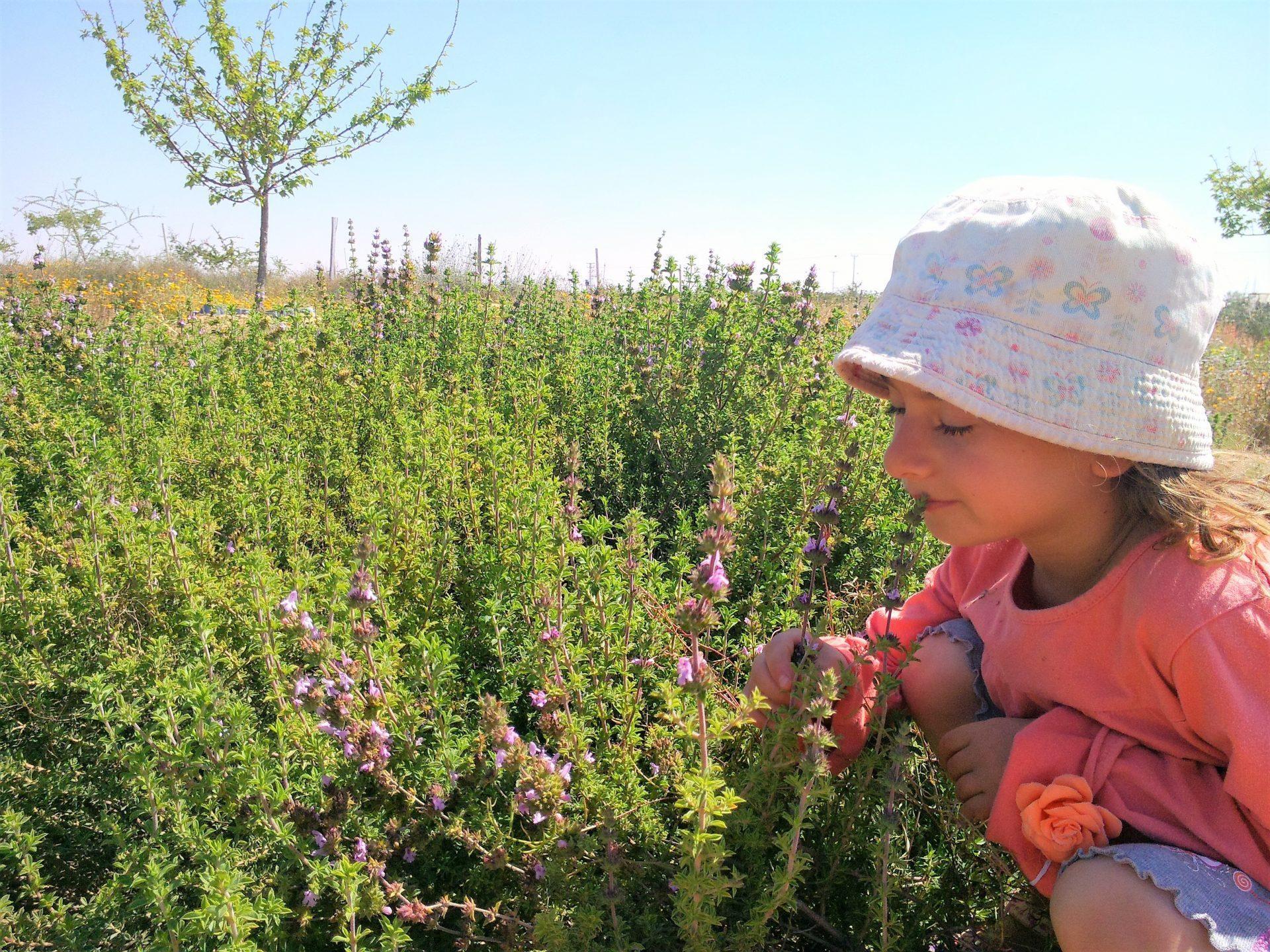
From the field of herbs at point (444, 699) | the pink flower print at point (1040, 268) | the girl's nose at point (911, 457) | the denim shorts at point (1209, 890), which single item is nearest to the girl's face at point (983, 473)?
the girl's nose at point (911, 457)

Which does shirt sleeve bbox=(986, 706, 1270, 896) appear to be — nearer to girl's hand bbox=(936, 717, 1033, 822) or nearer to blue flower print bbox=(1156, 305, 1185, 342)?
girl's hand bbox=(936, 717, 1033, 822)

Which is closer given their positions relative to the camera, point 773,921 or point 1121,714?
point 1121,714

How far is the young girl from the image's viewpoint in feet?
4.96

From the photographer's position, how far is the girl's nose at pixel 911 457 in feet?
5.76

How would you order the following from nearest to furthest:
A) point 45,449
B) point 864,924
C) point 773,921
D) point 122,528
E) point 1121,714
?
1. point 1121,714
2. point 864,924
3. point 773,921
4. point 122,528
5. point 45,449

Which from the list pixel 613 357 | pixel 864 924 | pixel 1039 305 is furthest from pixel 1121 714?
pixel 613 357

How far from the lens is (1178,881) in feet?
4.77

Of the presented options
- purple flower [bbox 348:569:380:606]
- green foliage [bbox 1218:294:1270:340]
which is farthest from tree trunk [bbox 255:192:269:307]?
green foliage [bbox 1218:294:1270:340]

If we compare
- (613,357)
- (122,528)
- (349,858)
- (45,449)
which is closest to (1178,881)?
(349,858)

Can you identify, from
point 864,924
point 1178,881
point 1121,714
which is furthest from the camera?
point 864,924

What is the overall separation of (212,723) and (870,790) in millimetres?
1562

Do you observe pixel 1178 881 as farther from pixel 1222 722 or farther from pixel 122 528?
pixel 122 528

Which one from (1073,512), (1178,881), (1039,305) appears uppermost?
(1039,305)

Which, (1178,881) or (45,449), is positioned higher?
(45,449)
